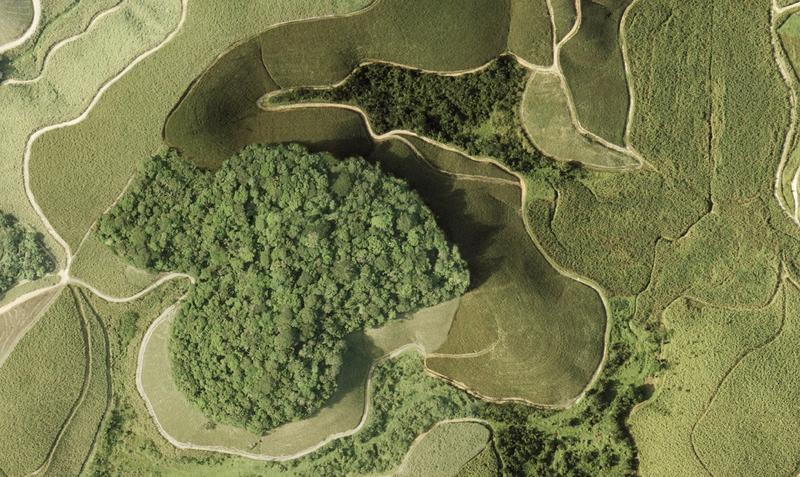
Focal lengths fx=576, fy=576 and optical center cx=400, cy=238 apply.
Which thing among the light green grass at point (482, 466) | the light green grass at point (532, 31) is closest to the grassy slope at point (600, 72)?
the light green grass at point (532, 31)

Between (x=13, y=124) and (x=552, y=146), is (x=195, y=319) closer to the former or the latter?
(x=13, y=124)

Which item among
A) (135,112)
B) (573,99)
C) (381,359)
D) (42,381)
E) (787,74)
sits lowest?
(381,359)

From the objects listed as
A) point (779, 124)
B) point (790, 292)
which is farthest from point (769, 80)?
point (790, 292)

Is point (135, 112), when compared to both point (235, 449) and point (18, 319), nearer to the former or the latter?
point (18, 319)

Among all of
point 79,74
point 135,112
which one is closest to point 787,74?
point 135,112

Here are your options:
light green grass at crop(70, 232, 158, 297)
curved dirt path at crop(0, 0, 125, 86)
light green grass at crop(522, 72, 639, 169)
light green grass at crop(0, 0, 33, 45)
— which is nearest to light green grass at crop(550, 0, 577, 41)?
light green grass at crop(522, 72, 639, 169)

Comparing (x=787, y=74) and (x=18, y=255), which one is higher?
(x=787, y=74)

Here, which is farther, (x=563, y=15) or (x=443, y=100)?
(x=443, y=100)
